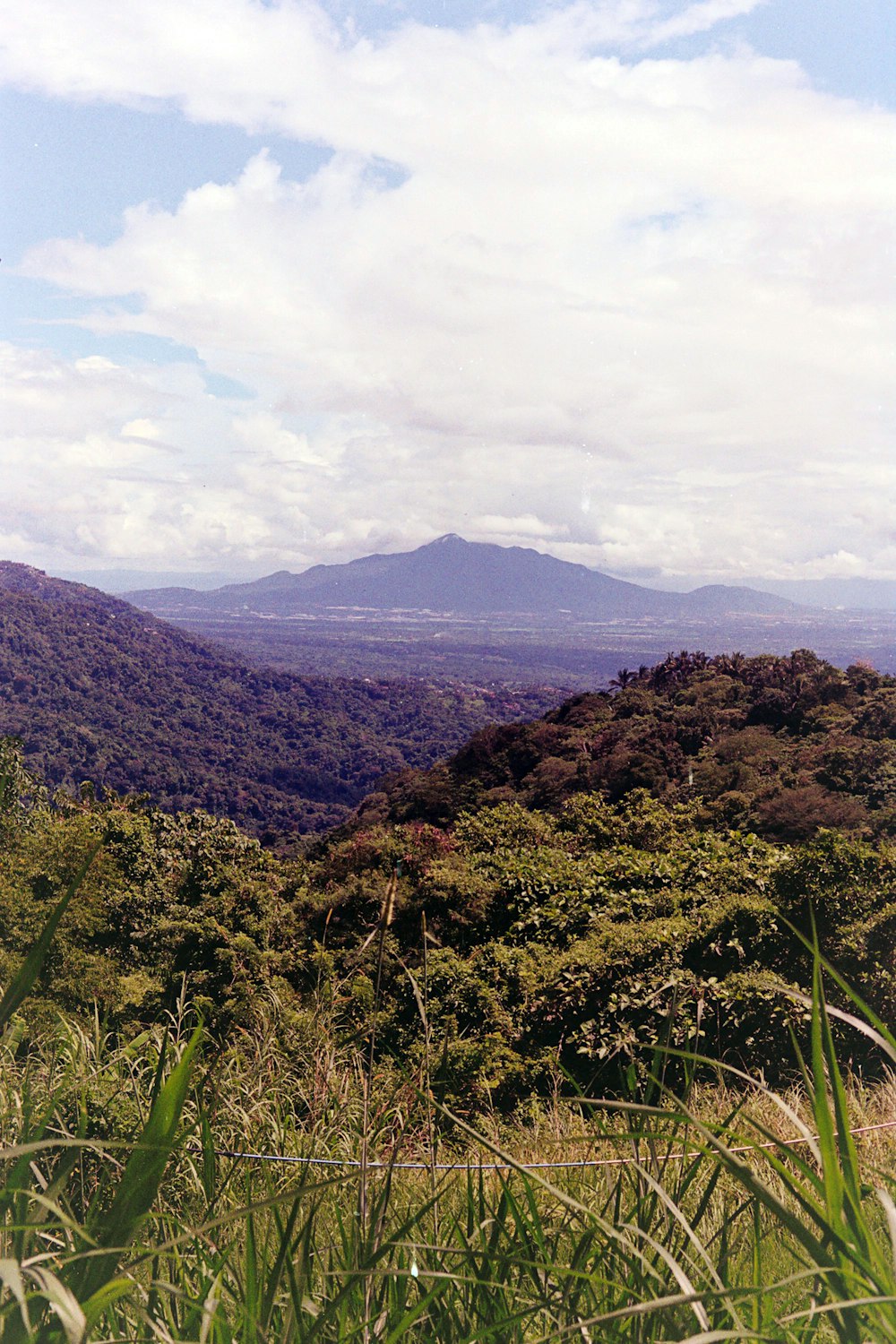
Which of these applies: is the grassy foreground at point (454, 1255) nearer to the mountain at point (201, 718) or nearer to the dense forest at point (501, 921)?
the dense forest at point (501, 921)

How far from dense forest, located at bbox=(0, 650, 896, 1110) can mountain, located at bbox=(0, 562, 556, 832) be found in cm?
3651

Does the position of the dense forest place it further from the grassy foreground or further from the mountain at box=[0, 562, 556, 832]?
the mountain at box=[0, 562, 556, 832]

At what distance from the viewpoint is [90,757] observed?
5228cm

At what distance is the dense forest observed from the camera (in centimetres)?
645

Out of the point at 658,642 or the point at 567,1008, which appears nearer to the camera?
the point at 567,1008

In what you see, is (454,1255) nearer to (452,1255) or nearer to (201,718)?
(452,1255)

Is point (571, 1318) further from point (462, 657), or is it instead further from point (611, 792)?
point (462, 657)

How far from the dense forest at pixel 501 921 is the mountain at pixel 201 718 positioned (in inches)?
1438

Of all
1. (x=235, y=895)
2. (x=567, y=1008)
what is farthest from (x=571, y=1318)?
(x=235, y=895)

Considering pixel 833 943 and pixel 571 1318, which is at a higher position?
pixel 571 1318

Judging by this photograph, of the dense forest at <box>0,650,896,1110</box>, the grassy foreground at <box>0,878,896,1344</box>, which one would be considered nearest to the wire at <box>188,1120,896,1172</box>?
the grassy foreground at <box>0,878,896,1344</box>

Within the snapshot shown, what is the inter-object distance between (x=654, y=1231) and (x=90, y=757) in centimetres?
5523

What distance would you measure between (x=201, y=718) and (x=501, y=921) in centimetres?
6290

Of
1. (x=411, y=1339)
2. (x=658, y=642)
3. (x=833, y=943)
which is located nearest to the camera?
(x=411, y=1339)
